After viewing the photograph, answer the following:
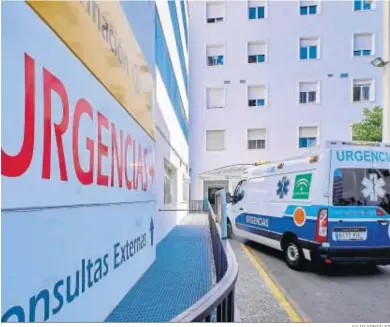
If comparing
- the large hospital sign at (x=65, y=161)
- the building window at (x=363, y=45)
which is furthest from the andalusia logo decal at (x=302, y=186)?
the building window at (x=363, y=45)

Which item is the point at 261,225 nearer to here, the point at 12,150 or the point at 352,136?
the point at 12,150

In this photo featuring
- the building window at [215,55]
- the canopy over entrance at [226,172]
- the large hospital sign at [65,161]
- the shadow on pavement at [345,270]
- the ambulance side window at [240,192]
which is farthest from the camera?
the building window at [215,55]

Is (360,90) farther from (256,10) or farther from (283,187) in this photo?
(283,187)

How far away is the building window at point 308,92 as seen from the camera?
68.4 feet

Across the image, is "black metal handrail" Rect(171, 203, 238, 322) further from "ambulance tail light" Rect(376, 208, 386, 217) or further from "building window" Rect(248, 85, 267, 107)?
"building window" Rect(248, 85, 267, 107)

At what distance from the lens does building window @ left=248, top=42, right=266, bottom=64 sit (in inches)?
835

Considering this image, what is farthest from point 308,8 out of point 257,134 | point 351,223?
point 351,223

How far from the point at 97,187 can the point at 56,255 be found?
0.92 metres

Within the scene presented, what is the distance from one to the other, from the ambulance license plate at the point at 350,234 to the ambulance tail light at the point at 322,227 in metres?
0.18

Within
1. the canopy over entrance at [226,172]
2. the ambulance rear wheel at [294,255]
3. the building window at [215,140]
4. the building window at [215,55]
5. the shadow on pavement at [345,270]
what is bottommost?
the shadow on pavement at [345,270]

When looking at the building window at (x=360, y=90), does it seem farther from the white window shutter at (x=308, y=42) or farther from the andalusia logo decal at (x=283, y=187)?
the andalusia logo decal at (x=283, y=187)

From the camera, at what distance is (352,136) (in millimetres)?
19938

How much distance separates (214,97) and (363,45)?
10283mm

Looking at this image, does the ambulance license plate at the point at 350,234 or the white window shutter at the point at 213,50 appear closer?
the ambulance license plate at the point at 350,234
